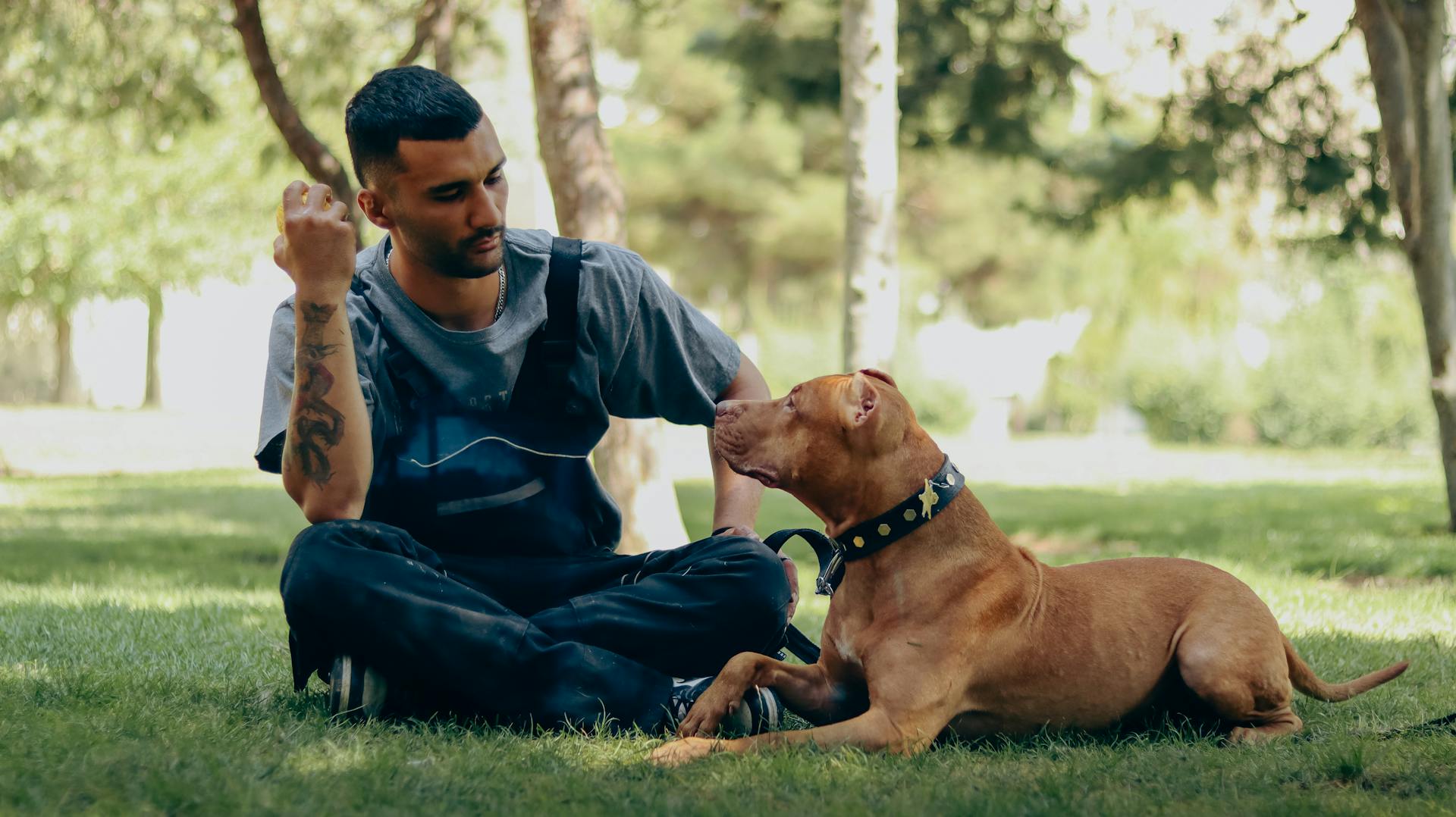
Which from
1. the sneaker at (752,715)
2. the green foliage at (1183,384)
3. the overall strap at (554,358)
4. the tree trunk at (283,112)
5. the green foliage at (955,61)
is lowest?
the green foliage at (1183,384)

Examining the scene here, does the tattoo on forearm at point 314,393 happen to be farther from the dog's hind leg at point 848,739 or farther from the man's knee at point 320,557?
the dog's hind leg at point 848,739

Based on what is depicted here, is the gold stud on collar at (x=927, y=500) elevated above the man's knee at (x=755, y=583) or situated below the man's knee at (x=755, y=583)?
above

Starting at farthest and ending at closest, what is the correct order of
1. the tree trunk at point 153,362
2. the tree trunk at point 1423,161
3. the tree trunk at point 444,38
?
1. the tree trunk at point 153,362
2. the tree trunk at point 444,38
3. the tree trunk at point 1423,161

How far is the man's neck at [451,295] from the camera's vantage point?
3.88 metres

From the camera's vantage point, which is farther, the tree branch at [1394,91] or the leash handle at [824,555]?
the tree branch at [1394,91]

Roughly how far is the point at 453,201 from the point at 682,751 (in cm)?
152

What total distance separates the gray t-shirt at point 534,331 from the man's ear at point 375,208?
191mm

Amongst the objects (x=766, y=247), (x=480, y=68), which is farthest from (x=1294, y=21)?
(x=766, y=247)

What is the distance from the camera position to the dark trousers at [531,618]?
3.51 meters

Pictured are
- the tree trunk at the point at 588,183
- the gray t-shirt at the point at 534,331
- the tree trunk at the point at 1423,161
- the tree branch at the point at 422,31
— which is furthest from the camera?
the tree branch at the point at 422,31

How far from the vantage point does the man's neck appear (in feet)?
12.7

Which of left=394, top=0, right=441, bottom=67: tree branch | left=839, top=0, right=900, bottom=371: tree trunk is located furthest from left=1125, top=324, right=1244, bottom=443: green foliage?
left=839, top=0, right=900, bottom=371: tree trunk

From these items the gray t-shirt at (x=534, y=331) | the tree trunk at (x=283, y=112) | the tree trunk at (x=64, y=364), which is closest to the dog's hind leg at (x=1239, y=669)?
the gray t-shirt at (x=534, y=331)

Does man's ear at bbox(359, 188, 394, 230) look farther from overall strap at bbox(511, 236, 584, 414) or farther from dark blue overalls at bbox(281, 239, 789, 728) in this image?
overall strap at bbox(511, 236, 584, 414)
